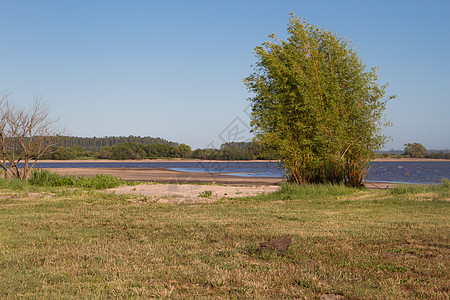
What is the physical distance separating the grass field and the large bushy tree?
18.0ft

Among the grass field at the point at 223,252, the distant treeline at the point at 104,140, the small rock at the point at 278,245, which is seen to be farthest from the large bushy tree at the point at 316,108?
the distant treeline at the point at 104,140

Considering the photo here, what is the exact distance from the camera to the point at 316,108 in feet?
56.0

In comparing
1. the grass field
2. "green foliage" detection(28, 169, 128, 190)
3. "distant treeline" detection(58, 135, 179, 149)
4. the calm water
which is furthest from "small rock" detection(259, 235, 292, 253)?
"distant treeline" detection(58, 135, 179, 149)

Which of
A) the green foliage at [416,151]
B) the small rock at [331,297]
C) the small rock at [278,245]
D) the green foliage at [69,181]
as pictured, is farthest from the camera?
the green foliage at [416,151]

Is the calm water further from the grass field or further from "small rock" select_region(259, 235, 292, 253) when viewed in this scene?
"small rock" select_region(259, 235, 292, 253)

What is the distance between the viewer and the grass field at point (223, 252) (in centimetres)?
461

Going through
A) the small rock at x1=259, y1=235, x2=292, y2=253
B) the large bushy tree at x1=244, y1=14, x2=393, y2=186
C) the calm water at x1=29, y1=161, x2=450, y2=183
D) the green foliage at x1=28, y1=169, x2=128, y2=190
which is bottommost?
the calm water at x1=29, y1=161, x2=450, y2=183

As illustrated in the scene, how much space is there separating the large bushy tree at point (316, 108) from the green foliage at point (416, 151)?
12745cm

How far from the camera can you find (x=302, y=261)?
5.77 meters

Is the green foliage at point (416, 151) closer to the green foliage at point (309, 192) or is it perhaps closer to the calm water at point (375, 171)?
the calm water at point (375, 171)

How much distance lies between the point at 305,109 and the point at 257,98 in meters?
2.59

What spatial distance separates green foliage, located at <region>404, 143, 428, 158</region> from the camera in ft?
438

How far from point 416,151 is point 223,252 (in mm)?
141682

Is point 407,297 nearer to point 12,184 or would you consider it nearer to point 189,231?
point 189,231
